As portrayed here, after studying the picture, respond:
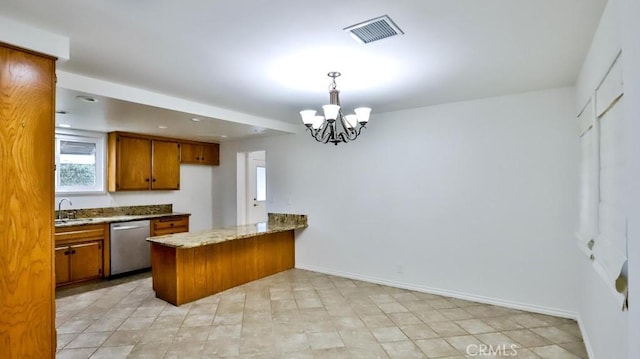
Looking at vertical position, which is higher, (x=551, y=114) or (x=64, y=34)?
(x=64, y=34)

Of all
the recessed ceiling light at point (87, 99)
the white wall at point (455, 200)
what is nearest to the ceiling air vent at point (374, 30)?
the white wall at point (455, 200)

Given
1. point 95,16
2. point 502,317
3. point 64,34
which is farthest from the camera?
point 502,317

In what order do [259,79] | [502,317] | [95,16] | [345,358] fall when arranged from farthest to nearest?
A: [502,317] → [259,79] → [345,358] → [95,16]

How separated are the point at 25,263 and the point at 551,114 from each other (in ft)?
14.5

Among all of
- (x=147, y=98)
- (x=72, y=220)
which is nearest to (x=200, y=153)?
(x=72, y=220)

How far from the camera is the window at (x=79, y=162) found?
4629 mm

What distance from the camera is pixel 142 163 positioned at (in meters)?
5.16

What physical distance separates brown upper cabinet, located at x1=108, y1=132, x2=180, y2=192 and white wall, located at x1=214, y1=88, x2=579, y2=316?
85.0 inches

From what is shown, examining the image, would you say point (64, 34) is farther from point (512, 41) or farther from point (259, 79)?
point (512, 41)

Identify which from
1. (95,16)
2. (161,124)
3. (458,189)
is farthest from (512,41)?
(161,124)

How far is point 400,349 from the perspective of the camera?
101 inches

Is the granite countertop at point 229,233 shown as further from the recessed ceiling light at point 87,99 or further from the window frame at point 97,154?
the window frame at point 97,154

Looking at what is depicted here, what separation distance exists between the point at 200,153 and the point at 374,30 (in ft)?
15.7

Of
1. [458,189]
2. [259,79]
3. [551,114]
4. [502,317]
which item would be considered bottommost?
[502,317]
